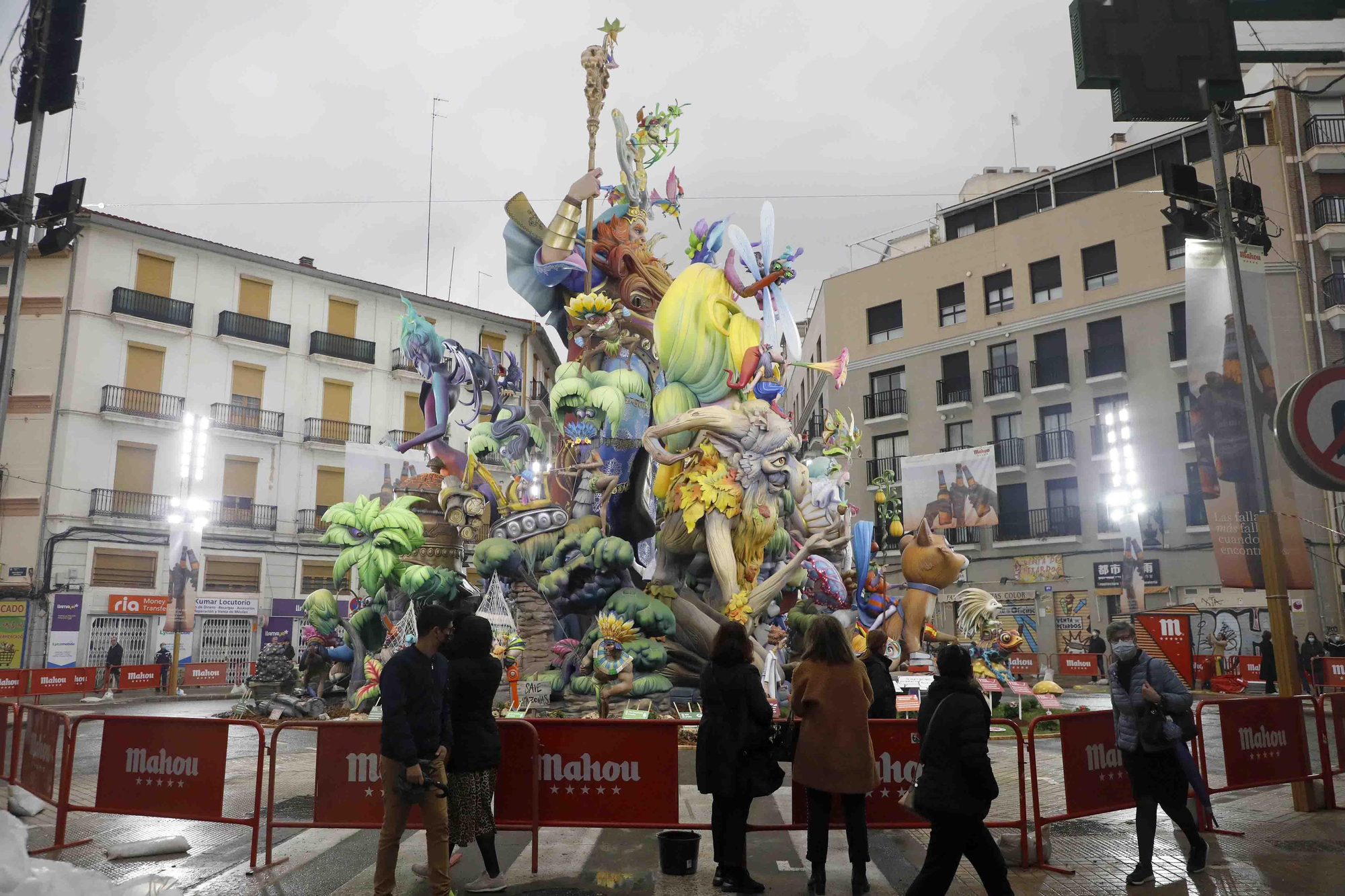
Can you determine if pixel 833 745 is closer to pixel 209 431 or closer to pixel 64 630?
pixel 64 630

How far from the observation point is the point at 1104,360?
33.2 metres

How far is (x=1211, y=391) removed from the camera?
10.8 m

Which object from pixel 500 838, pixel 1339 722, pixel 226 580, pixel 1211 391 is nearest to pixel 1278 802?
Result: pixel 1339 722

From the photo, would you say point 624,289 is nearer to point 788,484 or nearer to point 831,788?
point 788,484

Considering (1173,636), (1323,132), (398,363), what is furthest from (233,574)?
(1323,132)

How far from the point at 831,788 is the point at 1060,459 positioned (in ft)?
99.3

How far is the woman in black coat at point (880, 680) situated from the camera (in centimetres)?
755

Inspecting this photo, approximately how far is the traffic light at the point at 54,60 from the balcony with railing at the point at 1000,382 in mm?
30000

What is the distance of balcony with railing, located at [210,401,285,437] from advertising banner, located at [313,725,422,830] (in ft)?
88.5

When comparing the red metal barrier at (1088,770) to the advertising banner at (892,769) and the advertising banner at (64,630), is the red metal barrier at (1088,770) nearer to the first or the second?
the advertising banner at (892,769)

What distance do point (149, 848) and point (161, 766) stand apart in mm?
577

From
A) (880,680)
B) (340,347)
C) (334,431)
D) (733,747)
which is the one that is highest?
(340,347)

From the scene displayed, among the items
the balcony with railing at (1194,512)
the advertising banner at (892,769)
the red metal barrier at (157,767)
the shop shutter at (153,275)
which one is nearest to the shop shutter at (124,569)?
the shop shutter at (153,275)

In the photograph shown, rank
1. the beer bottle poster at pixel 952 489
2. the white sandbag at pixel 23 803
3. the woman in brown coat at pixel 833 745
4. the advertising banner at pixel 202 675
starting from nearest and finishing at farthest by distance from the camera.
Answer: the woman in brown coat at pixel 833 745 → the white sandbag at pixel 23 803 → the advertising banner at pixel 202 675 → the beer bottle poster at pixel 952 489
